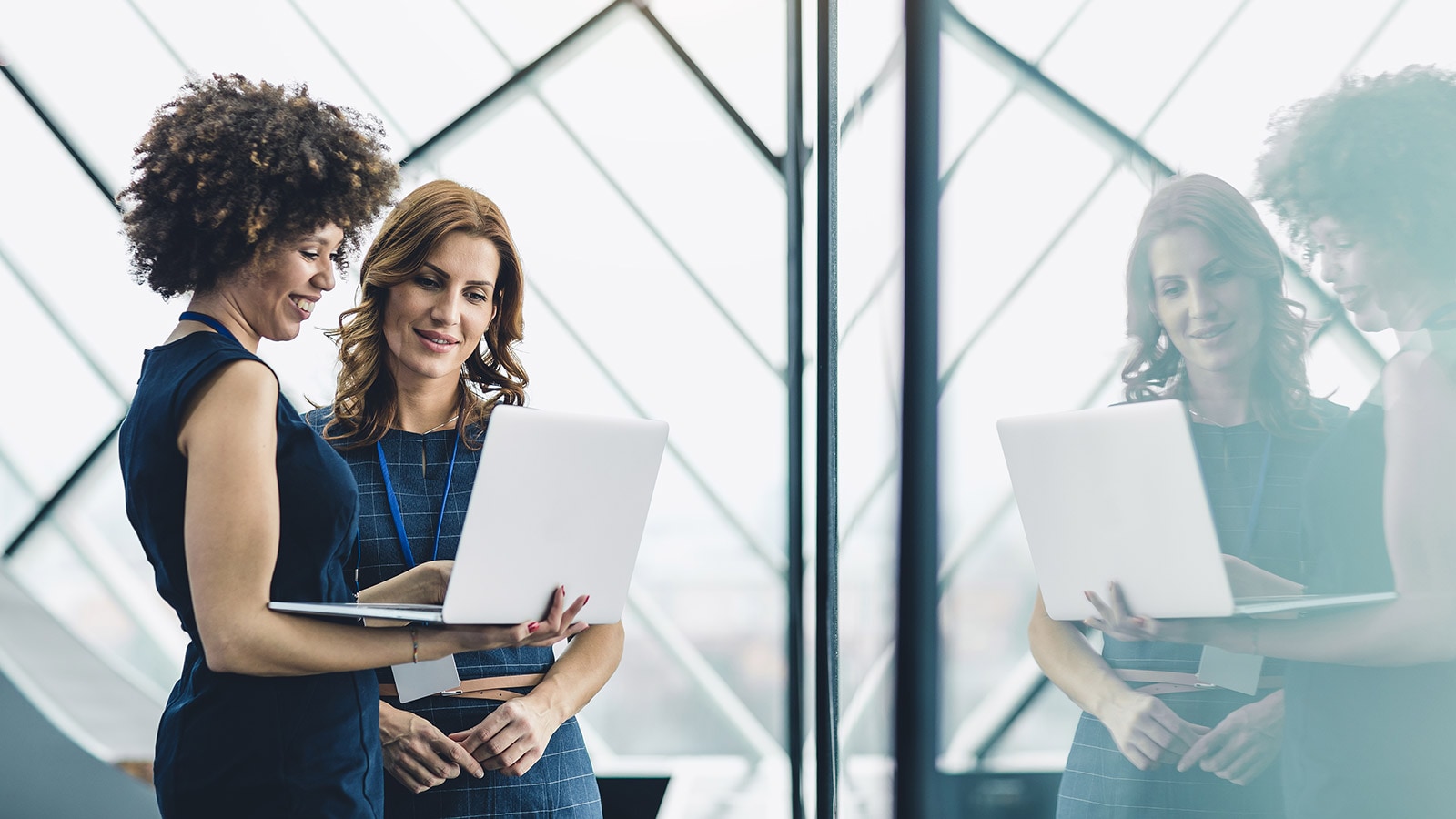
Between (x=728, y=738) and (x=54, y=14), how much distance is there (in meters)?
3.86

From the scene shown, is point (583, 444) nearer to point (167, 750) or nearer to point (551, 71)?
point (167, 750)

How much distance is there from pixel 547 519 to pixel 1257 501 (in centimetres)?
84

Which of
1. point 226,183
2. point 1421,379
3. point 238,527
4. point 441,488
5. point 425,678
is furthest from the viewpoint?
point 441,488

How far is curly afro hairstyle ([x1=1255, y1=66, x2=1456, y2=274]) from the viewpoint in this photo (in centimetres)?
33

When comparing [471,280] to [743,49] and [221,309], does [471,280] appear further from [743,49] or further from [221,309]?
[743,49]

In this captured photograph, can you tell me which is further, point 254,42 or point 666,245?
point 254,42

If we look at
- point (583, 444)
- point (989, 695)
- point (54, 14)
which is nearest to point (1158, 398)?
point (989, 695)

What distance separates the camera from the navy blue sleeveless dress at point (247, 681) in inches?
39.3

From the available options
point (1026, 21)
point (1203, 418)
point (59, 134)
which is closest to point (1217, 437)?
point (1203, 418)

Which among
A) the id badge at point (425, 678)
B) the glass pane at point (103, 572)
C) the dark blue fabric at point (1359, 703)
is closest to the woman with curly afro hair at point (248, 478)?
the id badge at point (425, 678)

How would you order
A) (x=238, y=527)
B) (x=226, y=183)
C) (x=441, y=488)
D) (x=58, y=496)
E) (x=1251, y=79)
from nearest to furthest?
(x=1251, y=79), (x=238, y=527), (x=226, y=183), (x=441, y=488), (x=58, y=496)

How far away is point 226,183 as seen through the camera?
3.53 feet

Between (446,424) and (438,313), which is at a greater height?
(438,313)

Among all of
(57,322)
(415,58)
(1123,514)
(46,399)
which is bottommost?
(1123,514)
